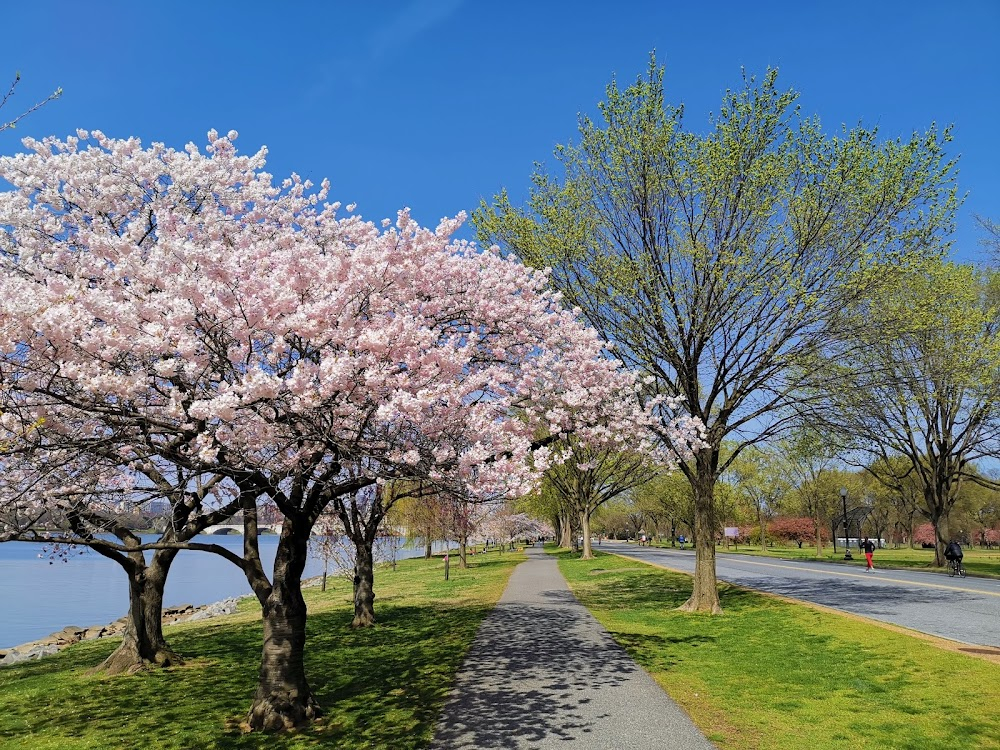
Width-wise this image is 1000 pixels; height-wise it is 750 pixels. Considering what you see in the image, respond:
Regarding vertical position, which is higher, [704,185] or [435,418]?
[704,185]

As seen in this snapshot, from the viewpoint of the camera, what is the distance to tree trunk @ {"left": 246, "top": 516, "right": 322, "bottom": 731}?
8.67 meters

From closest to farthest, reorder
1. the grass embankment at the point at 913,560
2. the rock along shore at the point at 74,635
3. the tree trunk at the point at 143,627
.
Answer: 1. the tree trunk at the point at 143,627
2. the rock along shore at the point at 74,635
3. the grass embankment at the point at 913,560

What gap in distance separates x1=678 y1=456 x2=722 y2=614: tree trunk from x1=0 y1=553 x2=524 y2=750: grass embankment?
236 inches

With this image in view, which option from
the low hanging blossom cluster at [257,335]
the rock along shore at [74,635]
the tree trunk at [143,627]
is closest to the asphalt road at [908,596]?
the low hanging blossom cluster at [257,335]

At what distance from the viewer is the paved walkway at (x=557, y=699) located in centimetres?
745

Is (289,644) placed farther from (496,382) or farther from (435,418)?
(496,382)

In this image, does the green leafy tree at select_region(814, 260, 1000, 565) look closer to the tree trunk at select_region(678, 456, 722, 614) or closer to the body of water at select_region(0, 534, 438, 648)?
the tree trunk at select_region(678, 456, 722, 614)

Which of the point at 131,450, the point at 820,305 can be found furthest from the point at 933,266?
the point at 131,450

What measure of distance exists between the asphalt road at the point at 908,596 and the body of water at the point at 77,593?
20.5 m

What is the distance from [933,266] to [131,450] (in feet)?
62.4

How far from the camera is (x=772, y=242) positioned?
56.6ft

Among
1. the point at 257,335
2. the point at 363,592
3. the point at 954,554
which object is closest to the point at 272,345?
the point at 257,335

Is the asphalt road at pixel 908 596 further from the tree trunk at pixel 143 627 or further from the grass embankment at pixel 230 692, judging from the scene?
the tree trunk at pixel 143 627

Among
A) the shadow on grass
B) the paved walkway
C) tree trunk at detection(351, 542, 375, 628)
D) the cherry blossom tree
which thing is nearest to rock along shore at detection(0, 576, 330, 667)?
the shadow on grass
